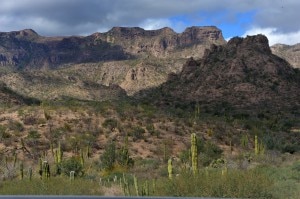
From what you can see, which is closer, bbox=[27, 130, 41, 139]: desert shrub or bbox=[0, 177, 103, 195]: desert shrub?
bbox=[0, 177, 103, 195]: desert shrub

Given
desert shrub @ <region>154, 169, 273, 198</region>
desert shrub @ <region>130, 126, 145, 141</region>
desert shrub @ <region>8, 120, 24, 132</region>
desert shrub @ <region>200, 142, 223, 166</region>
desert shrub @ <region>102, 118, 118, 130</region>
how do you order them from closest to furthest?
desert shrub @ <region>154, 169, 273, 198</region> < desert shrub @ <region>200, 142, 223, 166</region> < desert shrub @ <region>8, 120, 24, 132</region> < desert shrub @ <region>130, 126, 145, 141</region> < desert shrub @ <region>102, 118, 118, 130</region>

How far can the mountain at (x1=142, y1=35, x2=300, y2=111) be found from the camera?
271ft

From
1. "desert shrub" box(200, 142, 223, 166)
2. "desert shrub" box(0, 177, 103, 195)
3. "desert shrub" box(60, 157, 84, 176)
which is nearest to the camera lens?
"desert shrub" box(0, 177, 103, 195)

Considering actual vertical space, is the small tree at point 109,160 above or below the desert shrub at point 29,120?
below

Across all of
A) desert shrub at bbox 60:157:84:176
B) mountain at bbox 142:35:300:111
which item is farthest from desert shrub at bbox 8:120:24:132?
mountain at bbox 142:35:300:111

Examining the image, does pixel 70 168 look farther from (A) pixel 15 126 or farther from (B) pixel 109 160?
(A) pixel 15 126

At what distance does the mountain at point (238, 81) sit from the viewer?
8256cm

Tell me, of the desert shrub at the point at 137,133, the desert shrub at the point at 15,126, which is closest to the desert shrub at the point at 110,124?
the desert shrub at the point at 137,133

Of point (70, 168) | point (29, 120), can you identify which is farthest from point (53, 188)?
Result: point (29, 120)

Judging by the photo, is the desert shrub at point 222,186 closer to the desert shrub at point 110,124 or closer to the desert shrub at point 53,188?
the desert shrub at point 53,188

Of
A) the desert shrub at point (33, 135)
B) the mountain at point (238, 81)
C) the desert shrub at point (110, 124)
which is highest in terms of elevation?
the mountain at point (238, 81)

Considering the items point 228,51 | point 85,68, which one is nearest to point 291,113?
point 228,51

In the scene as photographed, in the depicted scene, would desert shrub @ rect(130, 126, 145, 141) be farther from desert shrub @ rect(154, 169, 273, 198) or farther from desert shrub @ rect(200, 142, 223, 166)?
desert shrub @ rect(154, 169, 273, 198)

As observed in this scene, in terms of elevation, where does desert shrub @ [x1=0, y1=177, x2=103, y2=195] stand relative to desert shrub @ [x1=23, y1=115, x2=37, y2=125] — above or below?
below
